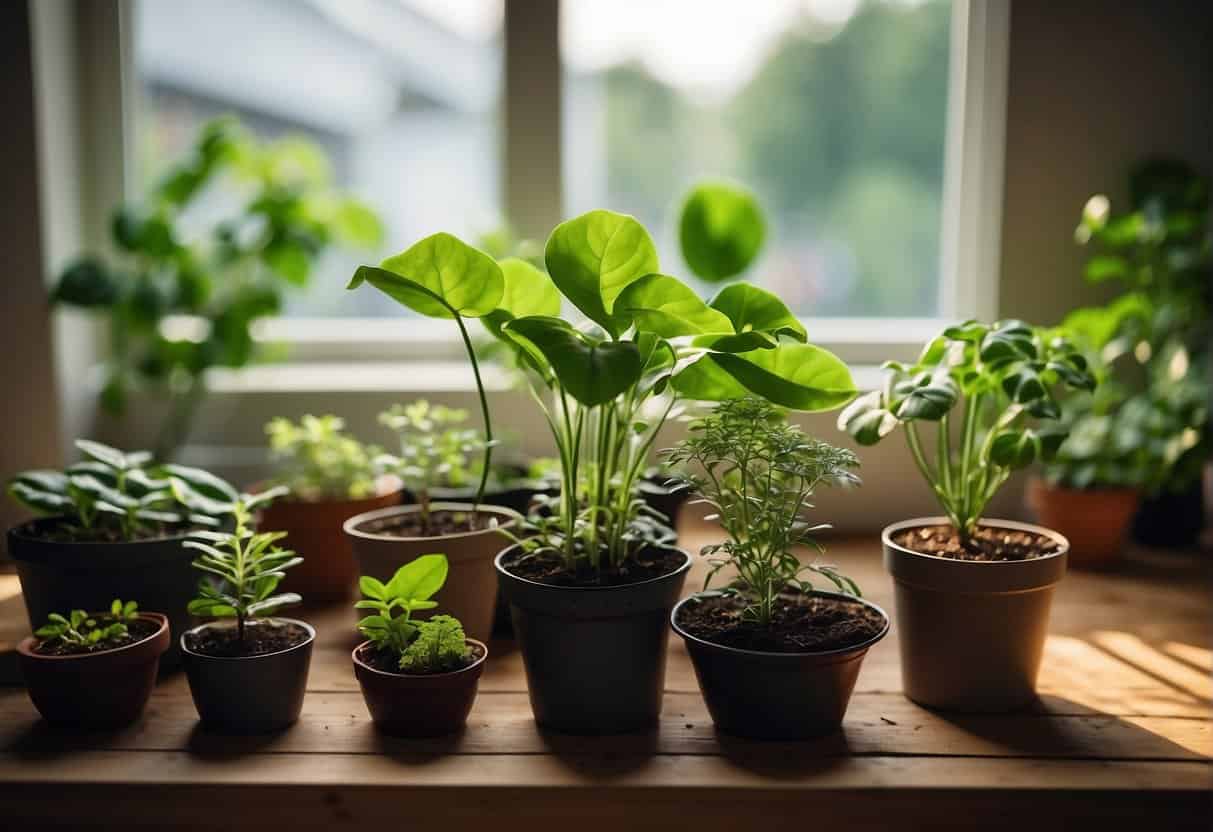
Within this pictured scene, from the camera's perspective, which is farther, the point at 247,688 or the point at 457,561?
the point at 457,561

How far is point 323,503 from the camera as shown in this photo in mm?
1942

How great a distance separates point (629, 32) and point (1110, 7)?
1.10 metres

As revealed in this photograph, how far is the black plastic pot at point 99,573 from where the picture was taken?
4.98ft

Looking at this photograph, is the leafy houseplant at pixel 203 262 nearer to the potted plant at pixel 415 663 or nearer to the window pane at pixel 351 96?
the window pane at pixel 351 96

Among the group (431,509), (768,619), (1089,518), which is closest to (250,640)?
(431,509)

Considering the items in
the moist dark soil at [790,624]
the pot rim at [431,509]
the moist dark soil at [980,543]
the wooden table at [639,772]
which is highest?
the moist dark soil at [980,543]

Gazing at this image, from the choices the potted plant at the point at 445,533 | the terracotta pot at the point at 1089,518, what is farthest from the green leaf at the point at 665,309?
the terracotta pot at the point at 1089,518

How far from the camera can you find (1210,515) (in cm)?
247

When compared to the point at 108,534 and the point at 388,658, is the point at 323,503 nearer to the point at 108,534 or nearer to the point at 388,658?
the point at 108,534

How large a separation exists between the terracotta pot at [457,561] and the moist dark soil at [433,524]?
0.03 m

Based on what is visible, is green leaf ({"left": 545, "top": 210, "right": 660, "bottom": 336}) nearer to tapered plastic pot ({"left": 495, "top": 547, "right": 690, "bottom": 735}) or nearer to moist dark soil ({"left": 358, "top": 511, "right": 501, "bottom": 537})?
tapered plastic pot ({"left": 495, "top": 547, "right": 690, "bottom": 735})

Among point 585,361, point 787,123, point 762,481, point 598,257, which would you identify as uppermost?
point 787,123

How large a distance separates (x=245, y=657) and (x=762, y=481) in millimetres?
726

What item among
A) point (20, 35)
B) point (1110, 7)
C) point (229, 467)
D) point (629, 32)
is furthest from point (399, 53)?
point (1110, 7)
